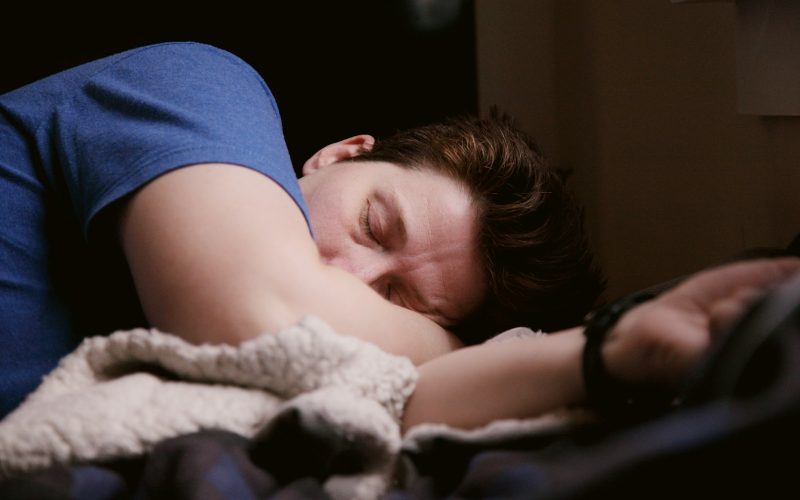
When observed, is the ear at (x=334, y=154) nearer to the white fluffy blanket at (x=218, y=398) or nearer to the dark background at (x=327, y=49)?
the dark background at (x=327, y=49)

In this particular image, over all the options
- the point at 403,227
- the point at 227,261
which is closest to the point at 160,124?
the point at 227,261

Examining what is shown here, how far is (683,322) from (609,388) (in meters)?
0.07

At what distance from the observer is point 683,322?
454mm

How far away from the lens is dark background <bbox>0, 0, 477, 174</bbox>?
1376 millimetres

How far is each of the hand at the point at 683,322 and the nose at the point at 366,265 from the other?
0.40 meters

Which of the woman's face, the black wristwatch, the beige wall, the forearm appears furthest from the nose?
the beige wall

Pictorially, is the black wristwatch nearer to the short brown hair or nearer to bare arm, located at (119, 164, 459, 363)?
bare arm, located at (119, 164, 459, 363)

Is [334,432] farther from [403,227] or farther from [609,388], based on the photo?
[403,227]

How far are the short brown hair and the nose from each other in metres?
0.14

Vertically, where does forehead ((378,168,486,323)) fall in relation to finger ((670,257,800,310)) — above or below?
below

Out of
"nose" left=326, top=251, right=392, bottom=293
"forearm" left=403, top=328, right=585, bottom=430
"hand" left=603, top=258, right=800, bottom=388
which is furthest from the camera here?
"nose" left=326, top=251, right=392, bottom=293

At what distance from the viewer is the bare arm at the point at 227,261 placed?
583mm

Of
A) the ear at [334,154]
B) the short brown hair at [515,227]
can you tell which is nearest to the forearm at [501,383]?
the short brown hair at [515,227]

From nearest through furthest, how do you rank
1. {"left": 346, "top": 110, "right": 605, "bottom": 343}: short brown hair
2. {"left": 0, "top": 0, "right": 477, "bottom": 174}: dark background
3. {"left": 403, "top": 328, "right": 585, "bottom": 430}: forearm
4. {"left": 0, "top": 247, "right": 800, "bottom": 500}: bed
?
1. {"left": 0, "top": 247, "right": 800, "bottom": 500}: bed
2. {"left": 403, "top": 328, "right": 585, "bottom": 430}: forearm
3. {"left": 346, "top": 110, "right": 605, "bottom": 343}: short brown hair
4. {"left": 0, "top": 0, "right": 477, "bottom": 174}: dark background
